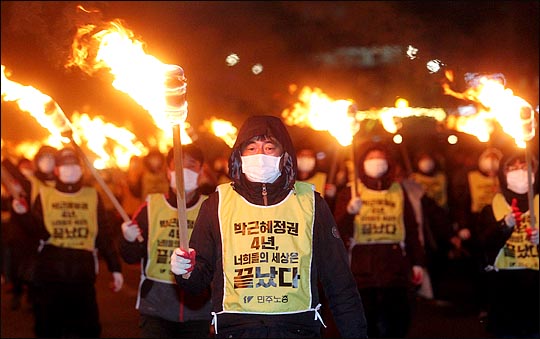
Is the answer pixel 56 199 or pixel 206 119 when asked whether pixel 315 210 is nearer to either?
pixel 56 199

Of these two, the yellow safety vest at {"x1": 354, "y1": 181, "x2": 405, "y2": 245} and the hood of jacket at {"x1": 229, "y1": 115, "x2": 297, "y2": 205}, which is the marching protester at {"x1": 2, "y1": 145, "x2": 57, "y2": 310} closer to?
the yellow safety vest at {"x1": 354, "y1": 181, "x2": 405, "y2": 245}

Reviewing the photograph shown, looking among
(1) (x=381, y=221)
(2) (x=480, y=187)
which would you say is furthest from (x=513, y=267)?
(2) (x=480, y=187)

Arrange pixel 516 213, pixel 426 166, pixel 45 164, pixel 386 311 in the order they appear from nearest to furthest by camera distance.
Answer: pixel 516 213
pixel 386 311
pixel 45 164
pixel 426 166

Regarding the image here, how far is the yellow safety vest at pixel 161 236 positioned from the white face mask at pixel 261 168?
1653 millimetres

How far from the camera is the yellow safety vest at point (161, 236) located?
6699mm

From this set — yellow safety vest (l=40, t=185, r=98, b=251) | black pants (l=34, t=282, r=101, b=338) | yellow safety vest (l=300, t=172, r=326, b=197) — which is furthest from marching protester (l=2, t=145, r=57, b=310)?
yellow safety vest (l=300, t=172, r=326, b=197)

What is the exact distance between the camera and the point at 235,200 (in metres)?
5.04

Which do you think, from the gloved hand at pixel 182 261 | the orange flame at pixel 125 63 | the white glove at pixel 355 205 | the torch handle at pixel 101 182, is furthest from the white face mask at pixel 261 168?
the white glove at pixel 355 205

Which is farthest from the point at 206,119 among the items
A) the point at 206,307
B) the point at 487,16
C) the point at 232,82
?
the point at 206,307

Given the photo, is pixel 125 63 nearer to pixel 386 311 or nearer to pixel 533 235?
pixel 533 235

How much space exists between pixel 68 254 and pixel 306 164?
3.86 m

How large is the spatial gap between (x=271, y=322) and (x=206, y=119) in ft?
62.2

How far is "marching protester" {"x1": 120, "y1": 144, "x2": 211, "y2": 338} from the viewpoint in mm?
6559

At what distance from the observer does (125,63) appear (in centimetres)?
530
